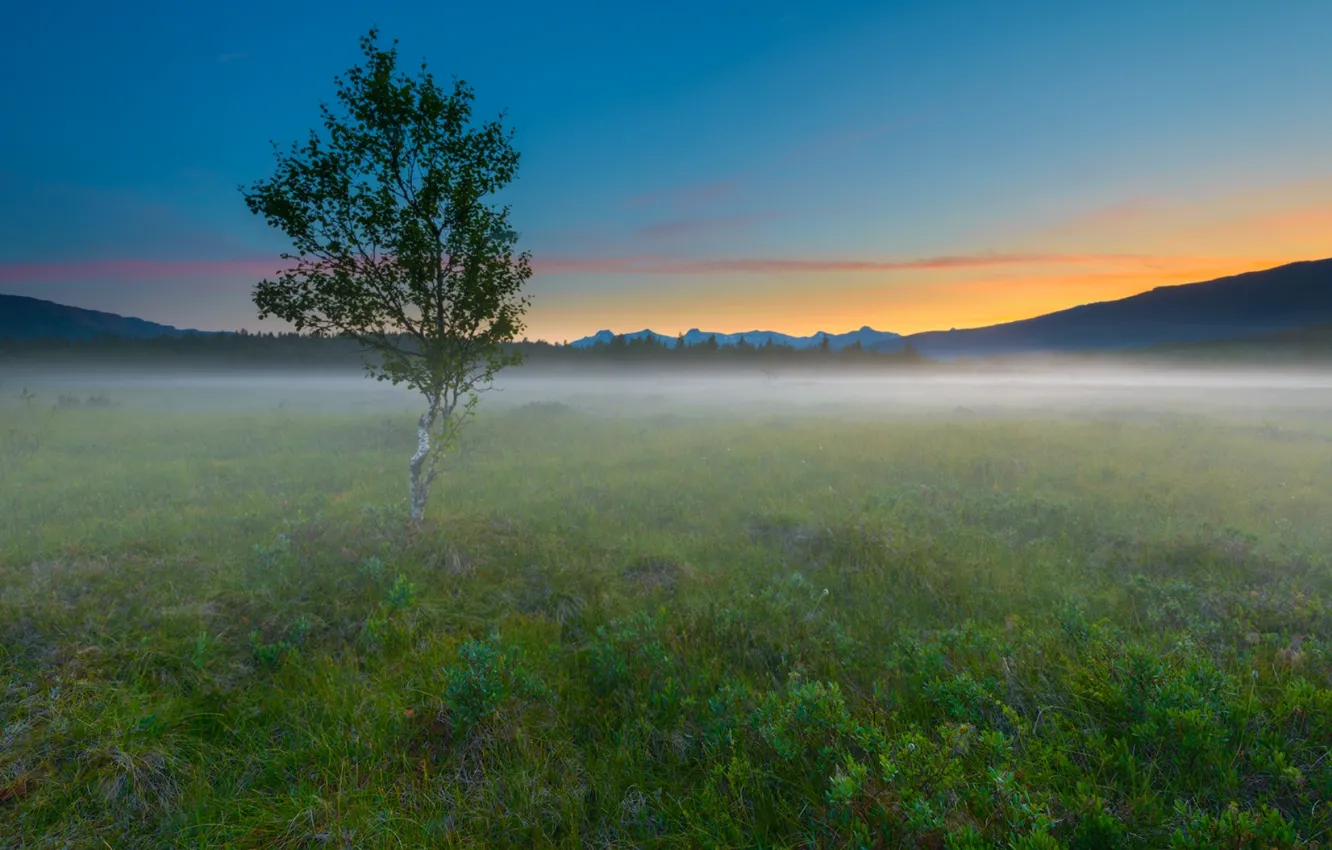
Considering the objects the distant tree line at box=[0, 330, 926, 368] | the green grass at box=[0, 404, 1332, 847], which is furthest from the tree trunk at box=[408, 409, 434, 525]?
the distant tree line at box=[0, 330, 926, 368]

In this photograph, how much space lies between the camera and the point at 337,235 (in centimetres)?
1193

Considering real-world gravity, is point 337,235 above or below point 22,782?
above

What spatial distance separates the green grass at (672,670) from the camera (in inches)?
163

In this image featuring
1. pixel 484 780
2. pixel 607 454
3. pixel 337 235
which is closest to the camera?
pixel 484 780

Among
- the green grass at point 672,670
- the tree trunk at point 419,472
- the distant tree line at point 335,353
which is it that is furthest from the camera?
the distant tree line at point 335,353

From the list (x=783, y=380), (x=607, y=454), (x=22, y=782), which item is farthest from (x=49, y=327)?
(x=22, y=782)

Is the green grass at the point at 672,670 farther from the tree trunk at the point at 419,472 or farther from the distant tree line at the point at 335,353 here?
the distant tree line at the point at 335,353

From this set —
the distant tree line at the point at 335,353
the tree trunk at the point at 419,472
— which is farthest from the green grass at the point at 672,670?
the distant tree line at the point at 335,353

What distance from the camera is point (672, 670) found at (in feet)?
22.2

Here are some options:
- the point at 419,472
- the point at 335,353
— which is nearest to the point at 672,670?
the point at 419,472

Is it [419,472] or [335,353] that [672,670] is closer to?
[419,472]

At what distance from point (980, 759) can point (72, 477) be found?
98.2 feet

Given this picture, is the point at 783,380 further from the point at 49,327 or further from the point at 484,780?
the point at 49,327

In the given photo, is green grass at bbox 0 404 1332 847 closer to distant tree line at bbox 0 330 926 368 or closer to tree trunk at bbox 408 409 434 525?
tree trunk at bbox 408 409 434 525
